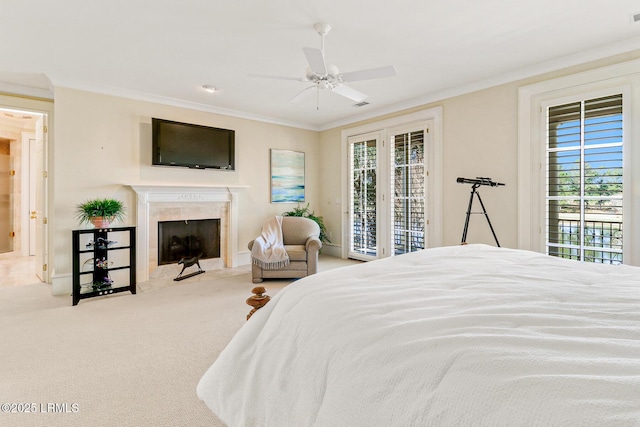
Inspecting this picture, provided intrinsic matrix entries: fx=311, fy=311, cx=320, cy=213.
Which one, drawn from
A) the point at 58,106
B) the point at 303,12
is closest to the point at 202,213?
the point at 58,106

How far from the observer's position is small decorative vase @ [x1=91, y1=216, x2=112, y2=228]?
3.57 m

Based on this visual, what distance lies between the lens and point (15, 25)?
8.55 feet

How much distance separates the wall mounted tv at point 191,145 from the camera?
14.6ft

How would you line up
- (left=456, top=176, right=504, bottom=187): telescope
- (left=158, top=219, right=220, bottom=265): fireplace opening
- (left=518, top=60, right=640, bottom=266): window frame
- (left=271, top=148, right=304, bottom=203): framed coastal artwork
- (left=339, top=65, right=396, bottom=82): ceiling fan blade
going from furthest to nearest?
(left=271, top=148, right=304, bottom=203): framed coastal artwork
(left=158, top=219, right=220, bottom=265): fireplace opening
(left=456, top=176, right=504, bottom=187): telescope
(left=518, top=60, right=640, bottom=266): window frame
(left=339, top=65, right=396, bottom=82): ceiling fan blade

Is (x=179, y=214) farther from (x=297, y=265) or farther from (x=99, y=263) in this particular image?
(x=297, y=265)

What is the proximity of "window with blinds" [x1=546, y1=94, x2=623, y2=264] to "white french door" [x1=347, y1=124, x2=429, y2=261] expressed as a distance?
1.57m

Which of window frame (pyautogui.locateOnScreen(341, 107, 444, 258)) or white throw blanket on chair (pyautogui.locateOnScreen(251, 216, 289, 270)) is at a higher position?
window frame (pyautogui.locateOnScreen(341, 107, 444, 258))

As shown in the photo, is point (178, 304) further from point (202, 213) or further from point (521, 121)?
point (521, 121)

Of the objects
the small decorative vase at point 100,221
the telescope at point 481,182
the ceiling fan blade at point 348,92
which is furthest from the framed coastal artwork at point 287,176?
the telescope at point 481,182

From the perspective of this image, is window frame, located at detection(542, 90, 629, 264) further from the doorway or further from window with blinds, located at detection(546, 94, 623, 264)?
the doorway

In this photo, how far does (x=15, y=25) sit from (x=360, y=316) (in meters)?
3.66

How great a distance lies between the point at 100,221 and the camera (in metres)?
3.59

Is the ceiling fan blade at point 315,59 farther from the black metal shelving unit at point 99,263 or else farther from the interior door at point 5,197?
the interior door at point 5,197

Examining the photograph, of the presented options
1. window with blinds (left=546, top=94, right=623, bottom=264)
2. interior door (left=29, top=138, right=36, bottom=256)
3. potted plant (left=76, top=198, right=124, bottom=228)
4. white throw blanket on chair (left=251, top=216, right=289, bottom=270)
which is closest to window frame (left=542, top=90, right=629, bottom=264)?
window with blinds (left=546, top=94, right=623, bottom=264)
